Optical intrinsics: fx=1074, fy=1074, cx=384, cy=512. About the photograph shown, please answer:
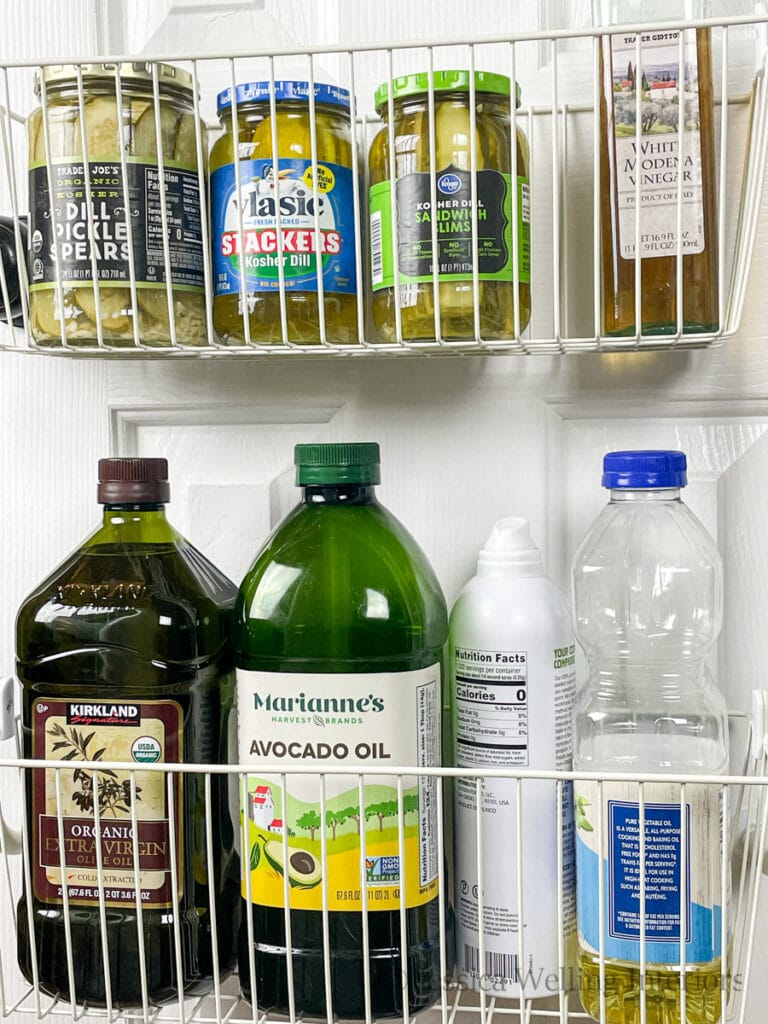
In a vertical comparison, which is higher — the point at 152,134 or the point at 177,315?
the point at 152,134

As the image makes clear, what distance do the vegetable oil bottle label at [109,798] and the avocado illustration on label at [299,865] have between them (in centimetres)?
7

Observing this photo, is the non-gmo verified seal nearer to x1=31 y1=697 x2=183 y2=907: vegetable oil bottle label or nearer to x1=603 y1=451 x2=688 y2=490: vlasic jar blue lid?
x1=603 y1=451 x2=688 y2=490: vlasic jar blue lid

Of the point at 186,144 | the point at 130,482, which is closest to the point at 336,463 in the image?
the point at 130,482

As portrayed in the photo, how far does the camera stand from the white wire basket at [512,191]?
0.72 meters

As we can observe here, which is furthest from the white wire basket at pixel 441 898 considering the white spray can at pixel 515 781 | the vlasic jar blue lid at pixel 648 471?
the vlasic jar blue lid at pixel 648 471

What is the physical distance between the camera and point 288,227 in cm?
73

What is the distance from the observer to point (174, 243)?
755mm

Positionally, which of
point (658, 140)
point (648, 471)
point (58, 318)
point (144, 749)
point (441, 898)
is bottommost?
point (441, 898)

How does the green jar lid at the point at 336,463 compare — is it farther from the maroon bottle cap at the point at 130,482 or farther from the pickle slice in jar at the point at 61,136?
the pickle slice in jar at the point at 61,136

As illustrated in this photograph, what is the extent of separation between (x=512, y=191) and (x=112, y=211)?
0.27 metres

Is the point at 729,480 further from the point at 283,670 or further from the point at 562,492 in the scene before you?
the point at 283,670

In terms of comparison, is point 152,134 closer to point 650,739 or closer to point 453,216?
point 453,216

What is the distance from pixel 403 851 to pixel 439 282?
381mm

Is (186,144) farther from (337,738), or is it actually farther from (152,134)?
(337,738)
